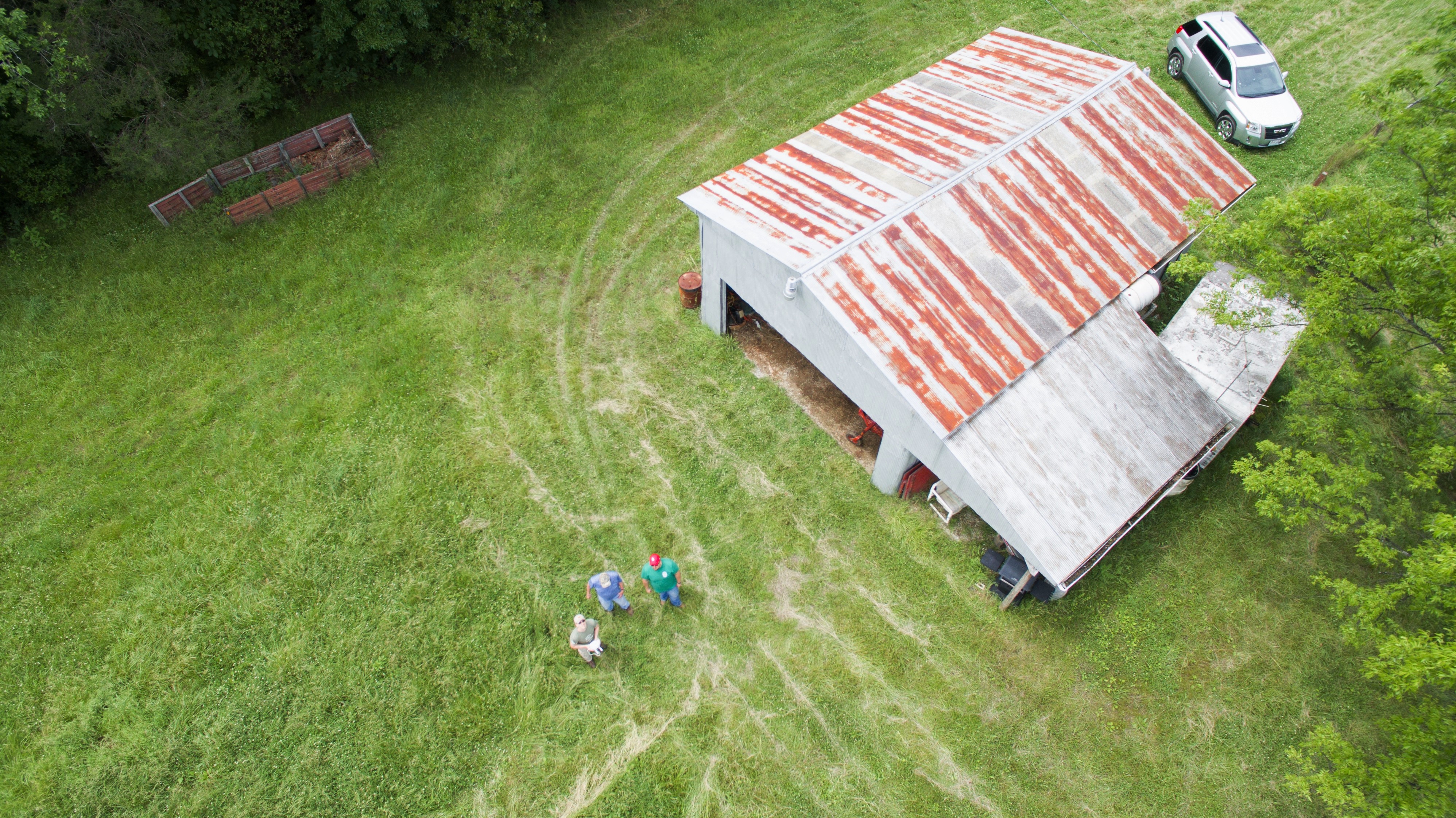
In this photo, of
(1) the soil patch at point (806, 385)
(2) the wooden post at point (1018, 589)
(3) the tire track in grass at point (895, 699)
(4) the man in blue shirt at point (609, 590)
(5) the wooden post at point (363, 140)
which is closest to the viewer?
(3) the tire track in grass at point (895, 699)

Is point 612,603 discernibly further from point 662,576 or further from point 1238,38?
point 1238,38

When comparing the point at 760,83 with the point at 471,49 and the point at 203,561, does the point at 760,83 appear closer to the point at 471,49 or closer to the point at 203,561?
the point at 471,49

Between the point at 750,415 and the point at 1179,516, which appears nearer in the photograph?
the point at 1179,516

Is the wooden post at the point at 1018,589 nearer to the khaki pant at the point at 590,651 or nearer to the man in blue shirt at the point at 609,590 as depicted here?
the man in blue shirt at the point at 609,590

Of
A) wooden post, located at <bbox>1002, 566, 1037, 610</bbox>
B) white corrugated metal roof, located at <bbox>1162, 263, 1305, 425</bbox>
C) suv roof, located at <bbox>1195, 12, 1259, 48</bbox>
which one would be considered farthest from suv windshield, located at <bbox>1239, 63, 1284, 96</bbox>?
wooden post, located at <bbox>1002, 566, 1037, 610</bbox>

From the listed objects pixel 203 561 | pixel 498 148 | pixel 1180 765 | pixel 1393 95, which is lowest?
pixel 1180 765

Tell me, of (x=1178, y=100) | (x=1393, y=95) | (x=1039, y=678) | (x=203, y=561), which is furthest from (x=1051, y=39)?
(x=203, y=561)

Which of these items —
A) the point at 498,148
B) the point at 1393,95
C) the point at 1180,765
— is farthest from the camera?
the point at 498,148

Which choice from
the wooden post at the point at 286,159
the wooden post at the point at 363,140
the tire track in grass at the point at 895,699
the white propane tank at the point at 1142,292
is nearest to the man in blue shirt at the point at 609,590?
the tire track in grass at the point at 895,699
